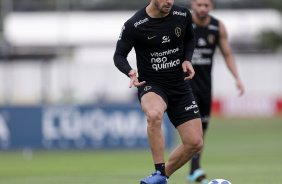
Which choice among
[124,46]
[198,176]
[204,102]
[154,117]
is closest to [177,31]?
[124,46]

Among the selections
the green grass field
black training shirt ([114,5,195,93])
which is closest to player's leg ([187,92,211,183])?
the green grass field

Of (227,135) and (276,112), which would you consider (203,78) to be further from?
(276,112)

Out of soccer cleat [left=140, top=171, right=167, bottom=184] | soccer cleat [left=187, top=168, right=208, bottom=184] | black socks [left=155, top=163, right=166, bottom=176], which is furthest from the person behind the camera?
soccer cleat [left=187, top=168, right=208, bottom=184]

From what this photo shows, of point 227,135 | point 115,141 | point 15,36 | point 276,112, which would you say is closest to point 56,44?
point 15,36

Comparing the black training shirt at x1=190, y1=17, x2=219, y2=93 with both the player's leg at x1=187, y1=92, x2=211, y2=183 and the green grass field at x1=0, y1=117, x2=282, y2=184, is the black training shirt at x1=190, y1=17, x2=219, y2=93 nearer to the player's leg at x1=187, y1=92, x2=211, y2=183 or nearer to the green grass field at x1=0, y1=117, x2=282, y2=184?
the player's leg at x1=187, y1=92, x2=211, y2=183

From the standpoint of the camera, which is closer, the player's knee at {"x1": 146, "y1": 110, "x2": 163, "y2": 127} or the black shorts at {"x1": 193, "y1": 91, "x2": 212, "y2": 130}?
the player's knee at {"x1": 146, "y1": 110, "x2": 163, "y2": 127}

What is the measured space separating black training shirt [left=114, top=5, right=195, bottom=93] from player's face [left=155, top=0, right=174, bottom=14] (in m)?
0.20

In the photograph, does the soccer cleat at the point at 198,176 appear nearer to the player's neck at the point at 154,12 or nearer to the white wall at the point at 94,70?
the player's neck at the point at 154,12

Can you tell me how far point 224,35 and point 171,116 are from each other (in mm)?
2956

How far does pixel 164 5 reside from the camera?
8188mm

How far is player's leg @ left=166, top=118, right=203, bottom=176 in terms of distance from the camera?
28.1ft

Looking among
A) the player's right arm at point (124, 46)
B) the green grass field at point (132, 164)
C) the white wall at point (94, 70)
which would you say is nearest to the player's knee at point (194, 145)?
the player's right arm at point (124, 46)

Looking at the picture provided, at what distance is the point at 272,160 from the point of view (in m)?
17.0

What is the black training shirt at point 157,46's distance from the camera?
8383 millimetres
